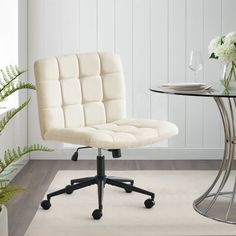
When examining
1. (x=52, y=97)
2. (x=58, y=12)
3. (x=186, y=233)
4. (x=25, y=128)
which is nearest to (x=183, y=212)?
(x=186, y=233)

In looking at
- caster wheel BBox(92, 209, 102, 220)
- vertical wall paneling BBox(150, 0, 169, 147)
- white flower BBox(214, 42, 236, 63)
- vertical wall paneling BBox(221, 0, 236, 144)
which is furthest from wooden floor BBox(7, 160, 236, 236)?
white flower BBox(214, 42, 236, 63)

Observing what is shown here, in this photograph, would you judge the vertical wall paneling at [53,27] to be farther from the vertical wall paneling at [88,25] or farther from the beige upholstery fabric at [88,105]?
the beige upholstery fabric at [88,105]

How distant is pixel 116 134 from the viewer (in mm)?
3480

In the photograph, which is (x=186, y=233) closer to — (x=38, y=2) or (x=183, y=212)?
(x=183, y=212)

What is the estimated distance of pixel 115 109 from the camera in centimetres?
404

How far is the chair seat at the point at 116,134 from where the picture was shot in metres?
3.38

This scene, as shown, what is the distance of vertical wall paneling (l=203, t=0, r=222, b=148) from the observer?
516cm

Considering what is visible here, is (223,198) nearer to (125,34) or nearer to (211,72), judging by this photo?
(211,72)

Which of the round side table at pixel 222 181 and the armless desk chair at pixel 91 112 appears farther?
the armless desk chair at pixel 91 112

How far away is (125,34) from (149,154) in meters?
1.13

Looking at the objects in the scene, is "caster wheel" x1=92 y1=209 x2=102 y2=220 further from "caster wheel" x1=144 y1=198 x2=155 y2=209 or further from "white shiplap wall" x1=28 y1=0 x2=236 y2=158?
"white shiplap wall" x1=28 y1=0 x2=236 y2=158

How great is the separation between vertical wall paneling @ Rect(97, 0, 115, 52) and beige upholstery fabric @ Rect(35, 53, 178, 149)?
3.71 ft

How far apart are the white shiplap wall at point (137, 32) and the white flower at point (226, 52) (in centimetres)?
189

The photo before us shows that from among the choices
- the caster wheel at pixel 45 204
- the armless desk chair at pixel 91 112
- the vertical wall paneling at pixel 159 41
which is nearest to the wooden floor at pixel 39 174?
the caster wheel at pixel 45 204
